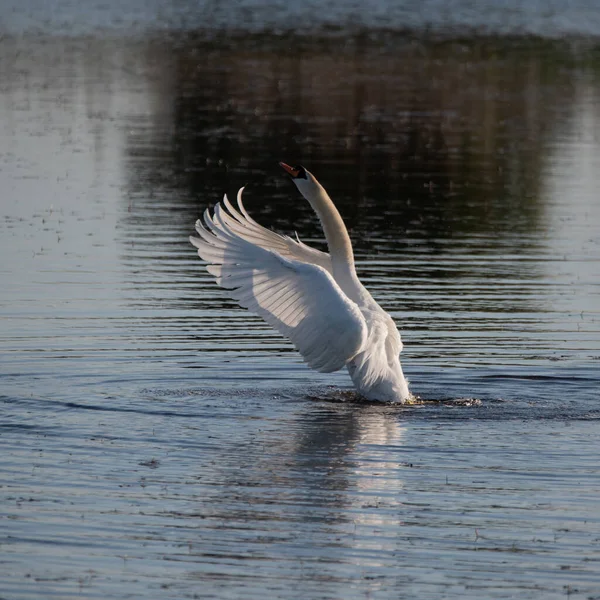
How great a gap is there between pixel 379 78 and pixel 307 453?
30930 mm

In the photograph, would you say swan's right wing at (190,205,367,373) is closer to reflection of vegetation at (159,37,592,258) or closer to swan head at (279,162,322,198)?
swan head at (279,162,322,198)

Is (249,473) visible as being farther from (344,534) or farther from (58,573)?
(58,573)

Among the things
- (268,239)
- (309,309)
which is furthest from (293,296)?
(268,239)

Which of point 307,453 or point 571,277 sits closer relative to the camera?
point 307,453

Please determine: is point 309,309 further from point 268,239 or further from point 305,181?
point 305,181

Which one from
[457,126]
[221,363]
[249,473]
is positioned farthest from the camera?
[457,126]

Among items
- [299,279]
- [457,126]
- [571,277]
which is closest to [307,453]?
[299,279]

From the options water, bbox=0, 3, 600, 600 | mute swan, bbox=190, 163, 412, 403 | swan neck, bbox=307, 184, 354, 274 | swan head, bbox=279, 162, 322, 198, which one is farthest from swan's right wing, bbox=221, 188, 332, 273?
water, bbox=0, 3, 600, 600

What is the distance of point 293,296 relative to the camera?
38.8ft

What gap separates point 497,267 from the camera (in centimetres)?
1830

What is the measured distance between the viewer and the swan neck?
12.8 meters

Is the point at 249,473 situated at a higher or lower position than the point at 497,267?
higher

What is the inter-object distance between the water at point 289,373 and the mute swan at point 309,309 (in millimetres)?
366

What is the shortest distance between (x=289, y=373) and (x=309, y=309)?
1.81m
